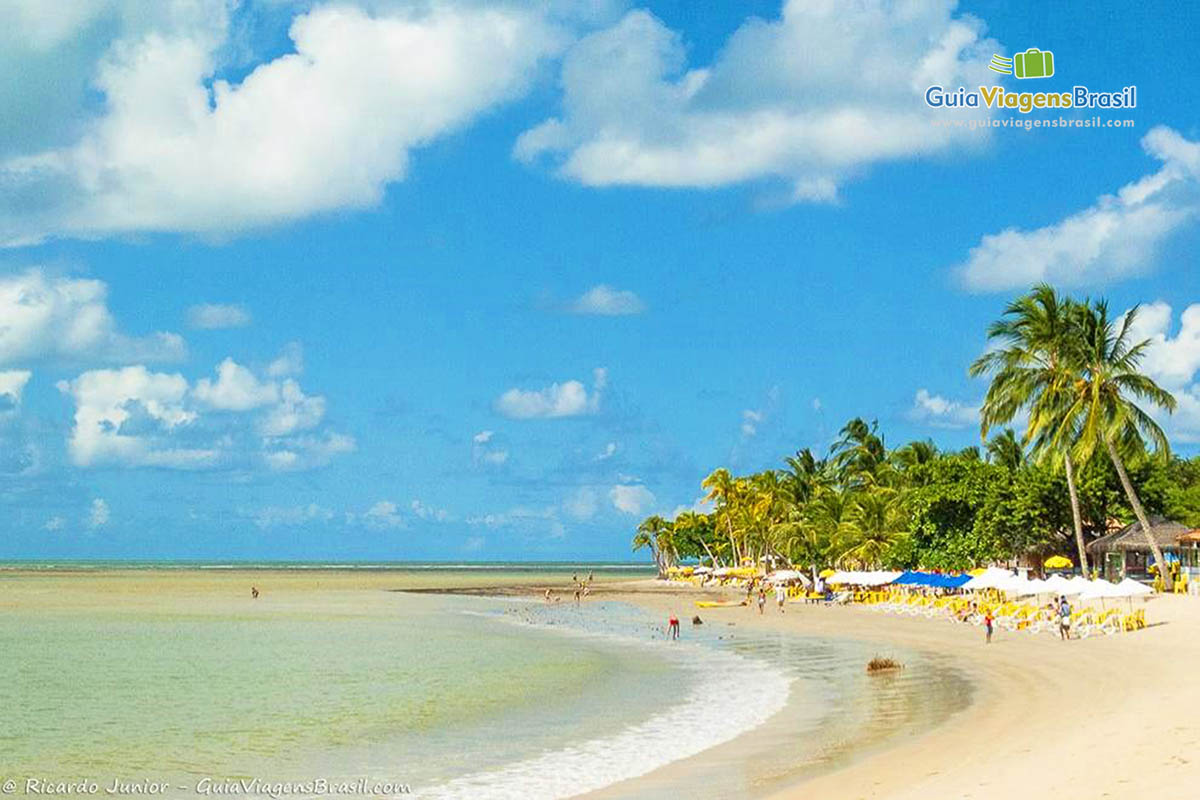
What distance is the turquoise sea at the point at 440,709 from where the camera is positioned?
16.6 m

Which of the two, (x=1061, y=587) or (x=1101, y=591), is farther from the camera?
(x=1061, y=587)

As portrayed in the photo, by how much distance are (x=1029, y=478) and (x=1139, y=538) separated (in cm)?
510

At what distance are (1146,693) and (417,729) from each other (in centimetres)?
1269

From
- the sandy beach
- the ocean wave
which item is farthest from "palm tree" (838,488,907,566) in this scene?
the ocean wave

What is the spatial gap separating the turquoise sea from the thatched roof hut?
1854cm

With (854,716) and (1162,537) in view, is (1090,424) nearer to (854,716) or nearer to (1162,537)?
(1162,537)

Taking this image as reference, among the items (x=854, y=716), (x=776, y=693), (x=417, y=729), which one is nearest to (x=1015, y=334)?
(x=776, y=693)

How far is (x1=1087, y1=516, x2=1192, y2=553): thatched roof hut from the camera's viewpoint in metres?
50.1

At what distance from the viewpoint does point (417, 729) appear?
21.2 metres

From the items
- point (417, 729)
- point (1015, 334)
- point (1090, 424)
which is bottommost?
point (417, 729)

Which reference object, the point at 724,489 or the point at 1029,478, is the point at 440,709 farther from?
the point at 724,489

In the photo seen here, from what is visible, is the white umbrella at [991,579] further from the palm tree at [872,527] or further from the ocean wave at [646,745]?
the palm tree at [872,527]

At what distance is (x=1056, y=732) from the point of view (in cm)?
1652

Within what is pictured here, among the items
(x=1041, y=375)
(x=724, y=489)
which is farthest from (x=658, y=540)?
(x=1041, y=375)
